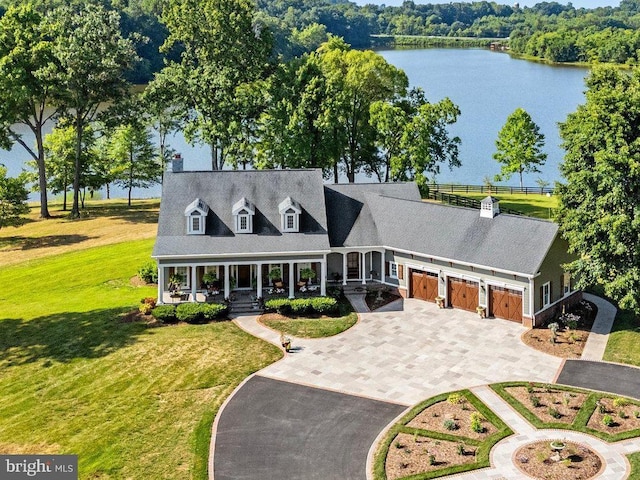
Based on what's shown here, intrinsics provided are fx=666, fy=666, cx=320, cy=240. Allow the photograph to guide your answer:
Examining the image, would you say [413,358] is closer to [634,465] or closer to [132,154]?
[634,465]

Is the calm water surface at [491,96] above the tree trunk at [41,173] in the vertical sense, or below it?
above

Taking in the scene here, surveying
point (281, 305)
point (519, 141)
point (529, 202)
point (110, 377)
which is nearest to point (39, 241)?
point (281, 305)

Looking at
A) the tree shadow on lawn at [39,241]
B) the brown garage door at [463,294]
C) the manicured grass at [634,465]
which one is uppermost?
the tree shadow on lawn at [39,241]

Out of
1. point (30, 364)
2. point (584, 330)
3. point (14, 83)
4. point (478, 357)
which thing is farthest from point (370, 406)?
point (14, 83)

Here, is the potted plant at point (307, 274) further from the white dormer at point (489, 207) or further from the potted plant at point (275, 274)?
the white dormer at point (489, 207)

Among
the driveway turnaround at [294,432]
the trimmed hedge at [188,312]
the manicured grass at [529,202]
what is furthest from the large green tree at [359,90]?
the driveway turnaround at [294,432]

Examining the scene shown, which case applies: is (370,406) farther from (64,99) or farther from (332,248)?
(64,99)
